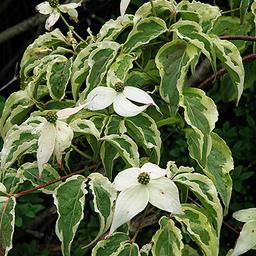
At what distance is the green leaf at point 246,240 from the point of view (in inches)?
44.4

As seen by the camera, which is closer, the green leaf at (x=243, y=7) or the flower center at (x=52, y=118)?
the flower center at (x=52, y=118)

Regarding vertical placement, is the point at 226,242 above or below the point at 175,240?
below

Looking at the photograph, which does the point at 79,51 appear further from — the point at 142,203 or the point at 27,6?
the point at 27,6

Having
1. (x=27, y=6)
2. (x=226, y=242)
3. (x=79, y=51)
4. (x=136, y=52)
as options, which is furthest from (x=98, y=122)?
(x=27, y=6)

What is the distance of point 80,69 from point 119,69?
4.8 inches

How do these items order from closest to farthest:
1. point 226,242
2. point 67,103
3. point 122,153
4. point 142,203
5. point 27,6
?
1. point 142,203
2. point 122,153
3. point 67,103
4. point 226,242
5. point 27,6

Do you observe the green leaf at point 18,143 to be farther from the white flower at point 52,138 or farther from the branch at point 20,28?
the branch at point 20,28

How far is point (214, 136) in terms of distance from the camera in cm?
128

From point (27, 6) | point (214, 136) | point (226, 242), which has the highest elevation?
point (214, 136)

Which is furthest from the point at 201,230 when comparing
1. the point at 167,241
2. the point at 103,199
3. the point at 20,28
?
the point at 20,28

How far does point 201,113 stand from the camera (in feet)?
4.01

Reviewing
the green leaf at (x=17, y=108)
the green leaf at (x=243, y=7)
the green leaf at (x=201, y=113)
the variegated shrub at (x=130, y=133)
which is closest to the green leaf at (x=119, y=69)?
the variegated shrub at (x=130, y=133)

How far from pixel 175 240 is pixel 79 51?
1.70 ft

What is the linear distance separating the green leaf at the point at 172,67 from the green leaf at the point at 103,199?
20 cm
